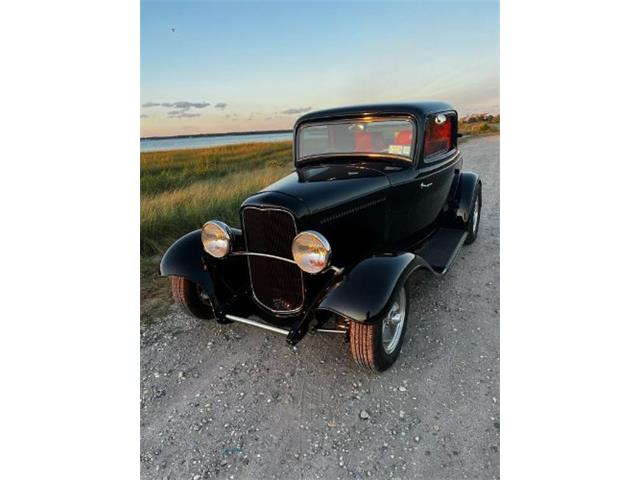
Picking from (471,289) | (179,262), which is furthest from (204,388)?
(471,289)

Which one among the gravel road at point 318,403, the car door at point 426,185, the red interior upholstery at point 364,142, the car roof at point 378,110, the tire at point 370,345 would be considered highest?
the car roof at point 378,110

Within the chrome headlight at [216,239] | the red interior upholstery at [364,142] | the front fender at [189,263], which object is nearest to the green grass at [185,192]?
the front fender at [189,263]

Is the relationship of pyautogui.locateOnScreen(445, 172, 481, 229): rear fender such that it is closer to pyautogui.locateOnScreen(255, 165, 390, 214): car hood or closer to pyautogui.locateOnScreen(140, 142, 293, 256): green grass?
pyautogui.locateOnScreen(255, 165, 390, 214): car hood

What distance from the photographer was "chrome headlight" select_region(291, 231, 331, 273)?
236 centimetres

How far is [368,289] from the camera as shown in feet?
7.59

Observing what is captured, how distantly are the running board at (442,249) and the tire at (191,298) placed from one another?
6.57ft

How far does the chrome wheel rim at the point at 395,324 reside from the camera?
2.65 meters

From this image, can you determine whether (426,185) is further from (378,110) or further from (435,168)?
(378,110)

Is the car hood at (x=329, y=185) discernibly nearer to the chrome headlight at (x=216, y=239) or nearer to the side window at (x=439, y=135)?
the chrome headlight at (x=216, y=239)

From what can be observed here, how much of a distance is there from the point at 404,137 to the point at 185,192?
4.57 m

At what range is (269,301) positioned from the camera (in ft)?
9.53

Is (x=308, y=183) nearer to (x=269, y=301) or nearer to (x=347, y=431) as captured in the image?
(x=269, y=301)

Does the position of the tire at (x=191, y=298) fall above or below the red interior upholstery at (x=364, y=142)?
below

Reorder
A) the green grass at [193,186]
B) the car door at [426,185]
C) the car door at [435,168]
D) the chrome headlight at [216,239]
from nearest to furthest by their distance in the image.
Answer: the chrome headlight at [216,239] < the car door at [426,185] < the car door at [435,168] < the green grass at [193,186]
